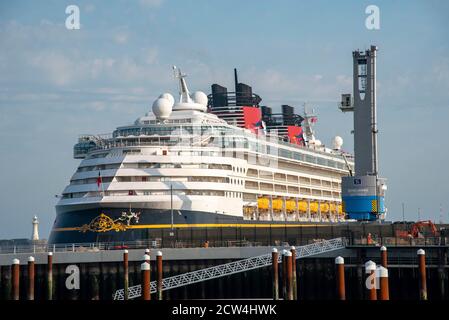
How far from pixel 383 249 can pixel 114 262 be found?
18.0 m

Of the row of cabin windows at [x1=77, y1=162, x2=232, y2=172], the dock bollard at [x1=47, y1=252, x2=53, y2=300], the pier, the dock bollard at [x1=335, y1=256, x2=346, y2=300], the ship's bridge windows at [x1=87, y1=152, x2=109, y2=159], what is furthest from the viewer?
the ship's bridge windows at [x1=87, y1=152, x2=109, y2=159]

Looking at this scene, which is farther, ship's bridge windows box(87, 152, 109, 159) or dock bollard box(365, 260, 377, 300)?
ship's bridge windows box(87, 152, 109, 159)

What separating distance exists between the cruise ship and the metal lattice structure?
1006 cm

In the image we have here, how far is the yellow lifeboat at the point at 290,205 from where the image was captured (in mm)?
96319

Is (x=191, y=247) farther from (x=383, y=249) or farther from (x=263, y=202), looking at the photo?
(x=263, y=202)

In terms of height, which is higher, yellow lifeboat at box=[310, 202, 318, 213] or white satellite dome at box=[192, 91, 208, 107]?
white satellite dome at box=[192, 91, 208, 107]

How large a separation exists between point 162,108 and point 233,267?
2992cm

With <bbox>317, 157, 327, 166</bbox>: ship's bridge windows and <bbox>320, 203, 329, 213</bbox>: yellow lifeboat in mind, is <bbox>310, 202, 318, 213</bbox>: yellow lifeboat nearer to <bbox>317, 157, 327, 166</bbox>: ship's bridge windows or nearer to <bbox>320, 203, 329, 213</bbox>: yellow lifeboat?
<bbox>320, 203, 329, 213</bbox>: yellow lifeboat

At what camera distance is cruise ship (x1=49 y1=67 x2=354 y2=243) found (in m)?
73.1

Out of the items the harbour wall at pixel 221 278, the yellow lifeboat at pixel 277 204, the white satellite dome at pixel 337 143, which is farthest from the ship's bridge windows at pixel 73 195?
the white satellite dome at pixel 337 143

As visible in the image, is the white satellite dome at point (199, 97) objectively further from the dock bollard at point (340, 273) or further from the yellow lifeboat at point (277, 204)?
the dock bollard at point (340, 273)

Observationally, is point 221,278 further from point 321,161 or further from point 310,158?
point 321,161

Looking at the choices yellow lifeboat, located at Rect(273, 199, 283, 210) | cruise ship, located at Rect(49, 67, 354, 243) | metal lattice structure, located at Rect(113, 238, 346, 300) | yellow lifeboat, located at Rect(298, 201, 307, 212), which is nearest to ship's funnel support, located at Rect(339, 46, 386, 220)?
cruise ship, located at Rect(49, 67, 354, 243)

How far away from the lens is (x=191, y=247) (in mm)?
62188
